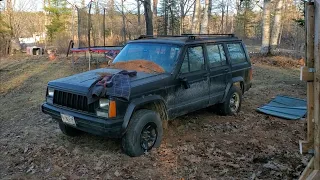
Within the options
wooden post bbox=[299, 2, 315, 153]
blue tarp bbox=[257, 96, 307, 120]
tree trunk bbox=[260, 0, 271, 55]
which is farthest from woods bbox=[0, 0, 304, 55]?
wooden post bbox=[299, 2, 315, 153]

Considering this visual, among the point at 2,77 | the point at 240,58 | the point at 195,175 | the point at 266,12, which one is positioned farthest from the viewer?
the point at 266,12

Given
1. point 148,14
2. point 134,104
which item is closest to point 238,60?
point 134,104

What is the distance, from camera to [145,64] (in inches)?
209

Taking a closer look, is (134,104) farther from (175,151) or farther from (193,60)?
(193,60)

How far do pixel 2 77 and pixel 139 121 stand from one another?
35.3ft

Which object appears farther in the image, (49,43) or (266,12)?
(49,43)

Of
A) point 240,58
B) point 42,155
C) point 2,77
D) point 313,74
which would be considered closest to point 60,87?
point 42,155

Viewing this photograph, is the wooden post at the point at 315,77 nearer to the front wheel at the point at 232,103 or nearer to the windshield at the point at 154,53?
the windshield at the point at 154,53

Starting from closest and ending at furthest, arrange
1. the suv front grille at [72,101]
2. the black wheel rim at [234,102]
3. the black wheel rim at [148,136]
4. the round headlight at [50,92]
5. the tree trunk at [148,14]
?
the suv front grille at [72,101]
the black wheel rim at [148,136]
the round headlight at [50,92]
the black wheel rim at [234,102]
the tree trunk at [148,14]

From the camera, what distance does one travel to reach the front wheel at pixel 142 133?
14.5 ft

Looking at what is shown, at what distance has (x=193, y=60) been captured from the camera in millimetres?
5516

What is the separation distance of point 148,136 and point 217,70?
2.17m

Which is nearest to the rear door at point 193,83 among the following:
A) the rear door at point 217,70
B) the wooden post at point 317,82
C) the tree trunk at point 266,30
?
the rear door at point 217,70

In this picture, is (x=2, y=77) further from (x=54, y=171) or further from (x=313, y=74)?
(x=313, y=74)
